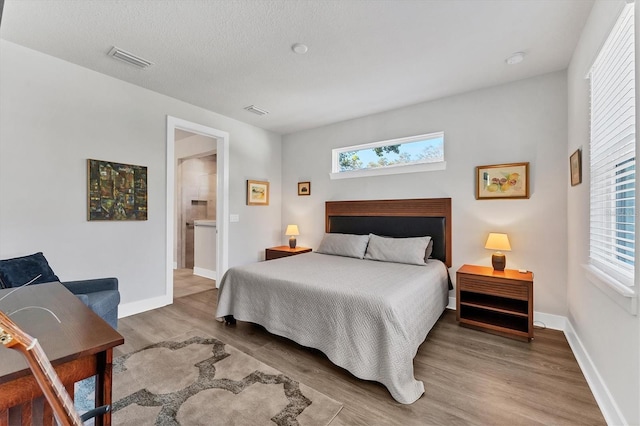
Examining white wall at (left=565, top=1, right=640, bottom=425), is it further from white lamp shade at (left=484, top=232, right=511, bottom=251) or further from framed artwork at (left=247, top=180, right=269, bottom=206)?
framed artwork at (left=247, top=180, right=269, bottom=206)

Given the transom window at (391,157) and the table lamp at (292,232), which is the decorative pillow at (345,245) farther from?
the transom window at (391,157)

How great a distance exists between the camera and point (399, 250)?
10.9ft

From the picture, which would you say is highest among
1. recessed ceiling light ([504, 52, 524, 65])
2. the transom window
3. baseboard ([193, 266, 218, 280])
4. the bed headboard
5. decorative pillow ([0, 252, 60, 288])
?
recessed ceiling light ([504, 52, 524, 65])

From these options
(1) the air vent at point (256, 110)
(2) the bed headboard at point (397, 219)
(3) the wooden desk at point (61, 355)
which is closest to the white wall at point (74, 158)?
(1) the air vent at point (256, 110)

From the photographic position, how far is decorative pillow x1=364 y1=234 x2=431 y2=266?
3209mm

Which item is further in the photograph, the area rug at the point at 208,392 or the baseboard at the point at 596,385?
the area rug at the point at 208,392

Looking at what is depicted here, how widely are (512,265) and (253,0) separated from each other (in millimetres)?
3494

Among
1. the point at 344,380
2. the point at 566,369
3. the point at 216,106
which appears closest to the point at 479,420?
the point at 344,380

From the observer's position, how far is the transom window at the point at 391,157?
366 centimetres

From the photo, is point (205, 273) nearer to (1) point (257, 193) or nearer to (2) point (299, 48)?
(1) point (257, 193)

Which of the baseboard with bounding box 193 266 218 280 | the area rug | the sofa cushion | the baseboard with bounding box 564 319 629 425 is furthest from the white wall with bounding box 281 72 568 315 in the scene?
the sofa cushion

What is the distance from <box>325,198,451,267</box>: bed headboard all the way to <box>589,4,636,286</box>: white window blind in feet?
4.84

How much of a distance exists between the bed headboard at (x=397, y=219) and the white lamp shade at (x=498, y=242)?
21.6 inches

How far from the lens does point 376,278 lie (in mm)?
2518
